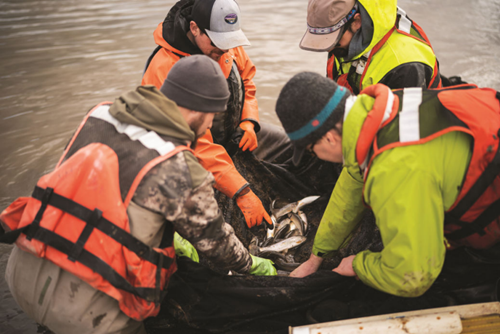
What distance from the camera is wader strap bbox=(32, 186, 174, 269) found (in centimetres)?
180

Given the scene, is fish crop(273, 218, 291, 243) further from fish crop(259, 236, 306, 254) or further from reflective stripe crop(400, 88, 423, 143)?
reflective stripe crop(400, 88, 423, 143)

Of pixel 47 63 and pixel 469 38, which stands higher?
pixel 47 63

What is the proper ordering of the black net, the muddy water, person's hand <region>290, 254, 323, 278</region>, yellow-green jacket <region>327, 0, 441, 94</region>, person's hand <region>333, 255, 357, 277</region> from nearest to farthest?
the black net → person's hand <region>333, 255, 357, 277</region> → person's hand <region>290, 254, 323, 278</region> → yellow-green jacket <region>327, 0, 441, 94</region> → the muddy water

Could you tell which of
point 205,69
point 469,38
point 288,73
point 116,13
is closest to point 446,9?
point 469,38

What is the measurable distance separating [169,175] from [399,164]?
1.05 m

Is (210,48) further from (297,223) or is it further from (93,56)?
(93,56)

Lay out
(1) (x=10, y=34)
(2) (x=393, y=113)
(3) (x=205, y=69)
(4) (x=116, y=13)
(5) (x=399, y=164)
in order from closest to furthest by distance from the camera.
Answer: (5) (x=399, y=164)
(2) (x=393, y=113)
(3) (x=205, y=69)
(1) (x=10, y=34)
(4) (x=116, y=13)

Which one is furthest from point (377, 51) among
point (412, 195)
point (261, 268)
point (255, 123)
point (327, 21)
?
point (261, 268)

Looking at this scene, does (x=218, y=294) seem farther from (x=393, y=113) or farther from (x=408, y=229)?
(x=393, y=113)

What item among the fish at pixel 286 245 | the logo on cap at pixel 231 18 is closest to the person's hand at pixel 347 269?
the fish at pixel 286 245

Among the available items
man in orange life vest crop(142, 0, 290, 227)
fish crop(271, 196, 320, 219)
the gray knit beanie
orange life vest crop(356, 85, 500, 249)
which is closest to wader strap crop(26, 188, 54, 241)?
the gray knit beanie

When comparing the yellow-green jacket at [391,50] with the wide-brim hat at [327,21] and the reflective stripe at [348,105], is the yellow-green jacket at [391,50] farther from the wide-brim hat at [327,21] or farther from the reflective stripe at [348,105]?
the reflective stripe at [348,105]

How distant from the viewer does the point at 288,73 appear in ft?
22.2

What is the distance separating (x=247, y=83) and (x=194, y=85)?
6.16ft
